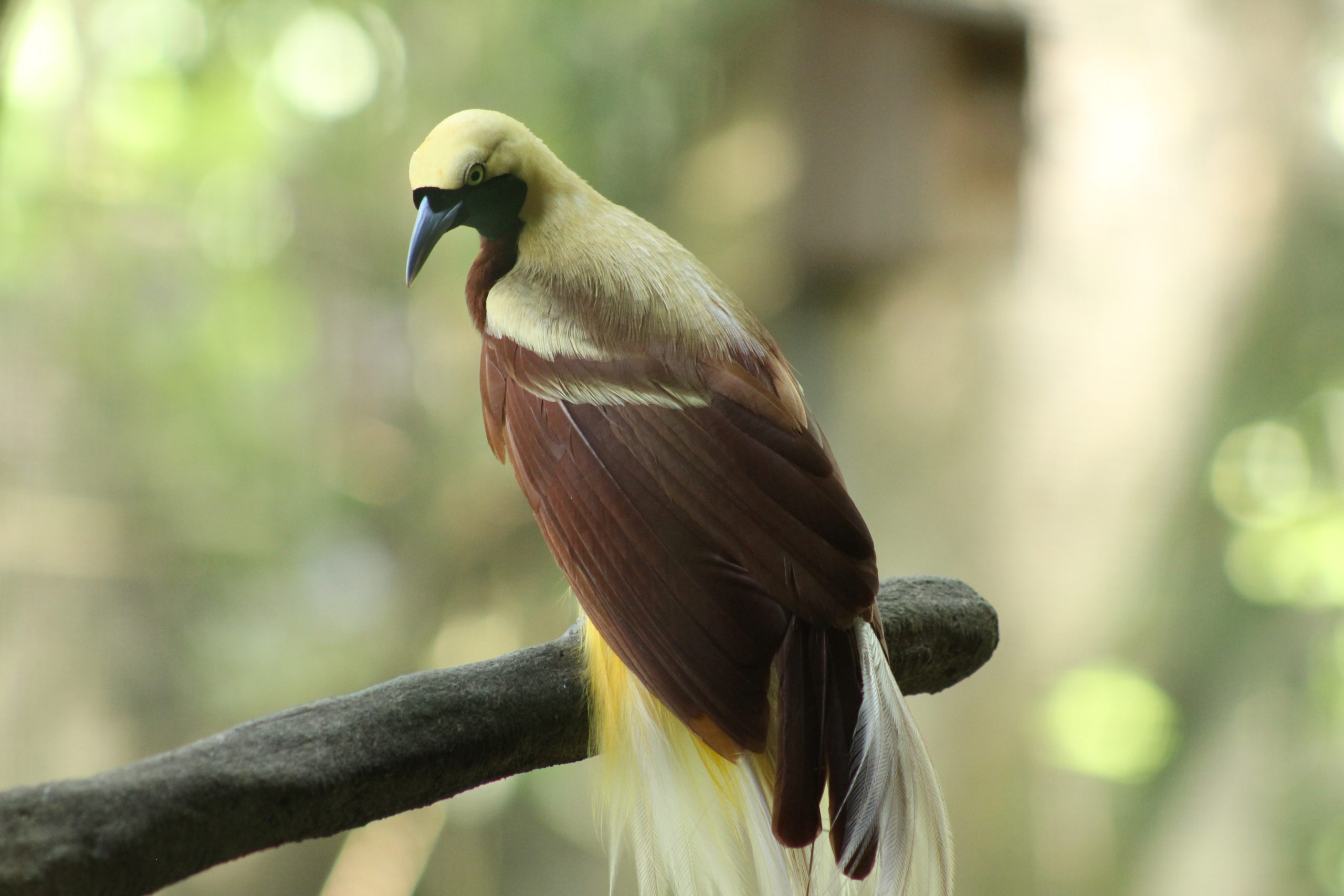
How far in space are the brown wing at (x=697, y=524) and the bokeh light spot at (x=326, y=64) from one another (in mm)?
2016

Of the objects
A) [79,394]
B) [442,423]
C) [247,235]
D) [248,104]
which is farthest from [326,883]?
[248,104]

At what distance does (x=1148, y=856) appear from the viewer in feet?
8.84

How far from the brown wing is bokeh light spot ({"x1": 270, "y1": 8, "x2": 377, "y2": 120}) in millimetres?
2016

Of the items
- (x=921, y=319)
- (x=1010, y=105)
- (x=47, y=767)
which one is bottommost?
(x=47, y=767)

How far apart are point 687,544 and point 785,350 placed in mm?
2018

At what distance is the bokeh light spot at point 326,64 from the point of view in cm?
278

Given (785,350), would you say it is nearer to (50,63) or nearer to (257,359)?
(257,359)

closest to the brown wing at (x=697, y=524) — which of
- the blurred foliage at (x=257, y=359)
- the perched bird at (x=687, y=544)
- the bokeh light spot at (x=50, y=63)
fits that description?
the perched bird at (x=687, y=544)

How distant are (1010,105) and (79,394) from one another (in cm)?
225

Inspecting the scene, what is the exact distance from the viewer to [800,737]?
0.91m

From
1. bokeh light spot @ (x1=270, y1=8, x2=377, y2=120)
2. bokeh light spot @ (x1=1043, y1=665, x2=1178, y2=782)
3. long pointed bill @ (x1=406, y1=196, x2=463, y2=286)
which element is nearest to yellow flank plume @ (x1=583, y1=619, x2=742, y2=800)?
long pointed bill @ (x1=406, y1=196, x2=463, y2=286)

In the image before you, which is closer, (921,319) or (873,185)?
(873,185)

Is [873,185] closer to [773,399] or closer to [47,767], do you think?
[773,399]

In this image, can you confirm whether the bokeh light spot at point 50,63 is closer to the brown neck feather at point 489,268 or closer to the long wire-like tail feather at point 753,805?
the brown neck feather at point 489,268
